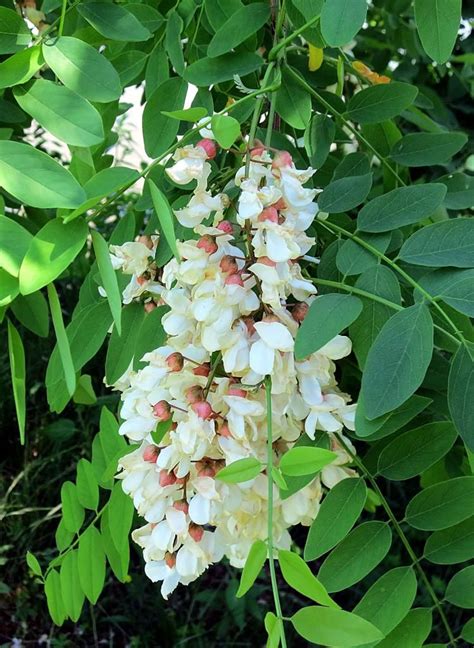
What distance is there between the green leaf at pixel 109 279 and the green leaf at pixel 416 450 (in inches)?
9.5

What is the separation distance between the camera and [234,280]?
480mm

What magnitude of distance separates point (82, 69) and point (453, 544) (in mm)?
445

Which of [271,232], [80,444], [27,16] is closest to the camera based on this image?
[271,232]

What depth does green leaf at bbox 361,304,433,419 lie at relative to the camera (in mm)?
478

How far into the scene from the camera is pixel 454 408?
1.65 feet

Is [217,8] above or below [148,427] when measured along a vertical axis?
above

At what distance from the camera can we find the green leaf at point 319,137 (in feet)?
2.17

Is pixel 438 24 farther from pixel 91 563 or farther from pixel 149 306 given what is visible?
pixel 91 563

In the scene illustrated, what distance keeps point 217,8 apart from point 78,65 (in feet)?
0.50

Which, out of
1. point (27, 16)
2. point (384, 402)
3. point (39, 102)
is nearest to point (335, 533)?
point (384, 402)

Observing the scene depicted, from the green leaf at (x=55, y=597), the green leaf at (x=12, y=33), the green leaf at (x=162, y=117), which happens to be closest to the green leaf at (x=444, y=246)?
the green leaf at (x=162, y=117)

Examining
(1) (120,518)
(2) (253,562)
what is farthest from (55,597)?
(2) (253,562)

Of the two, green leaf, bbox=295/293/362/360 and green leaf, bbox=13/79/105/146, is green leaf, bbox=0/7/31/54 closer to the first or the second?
green leaf, bbox=13/79/105/146

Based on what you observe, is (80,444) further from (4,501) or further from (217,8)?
(217,8)
